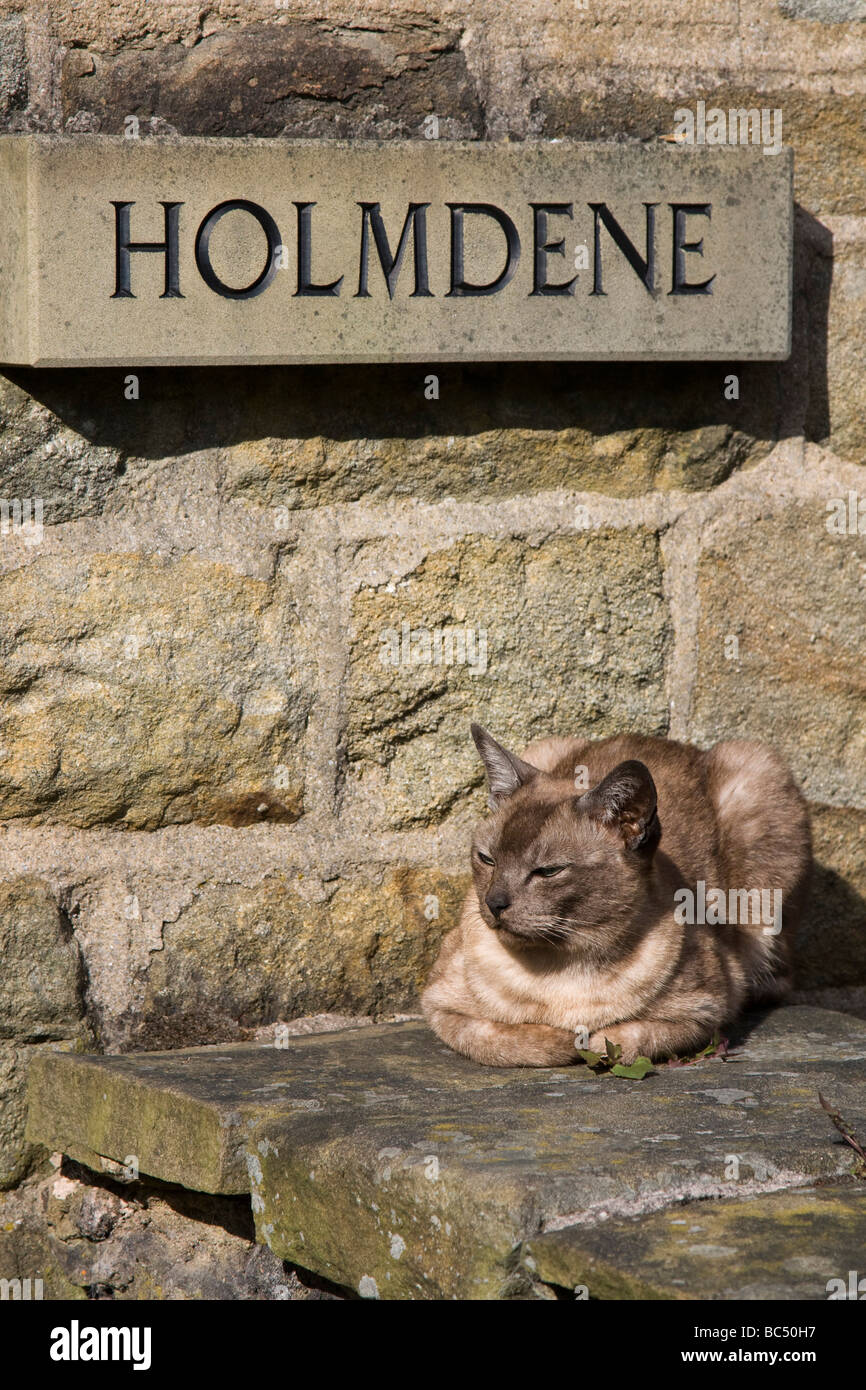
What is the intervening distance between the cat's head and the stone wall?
424 mm

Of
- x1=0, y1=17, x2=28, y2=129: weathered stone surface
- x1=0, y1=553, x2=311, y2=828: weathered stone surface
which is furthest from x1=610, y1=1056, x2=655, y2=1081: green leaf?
x1=0, y1=17, x2=28, y2=129: weathered stone surface

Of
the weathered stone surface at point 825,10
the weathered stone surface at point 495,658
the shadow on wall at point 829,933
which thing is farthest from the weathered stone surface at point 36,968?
the weathered stone surface at point 825,10

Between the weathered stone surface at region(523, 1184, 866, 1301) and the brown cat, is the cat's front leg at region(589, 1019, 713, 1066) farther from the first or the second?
the weathered stone surface at region(523, 1184, 866, 1301)

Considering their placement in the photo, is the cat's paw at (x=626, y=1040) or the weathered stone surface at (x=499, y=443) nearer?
the cat's paw at (x=626, y=1040)

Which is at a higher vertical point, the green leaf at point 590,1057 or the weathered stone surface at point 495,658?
the weathered stone surface at point 495,658

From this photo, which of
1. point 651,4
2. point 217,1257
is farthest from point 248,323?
point 217,1257

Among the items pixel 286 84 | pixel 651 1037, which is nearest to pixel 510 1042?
pixel 651 1037

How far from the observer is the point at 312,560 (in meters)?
3.06

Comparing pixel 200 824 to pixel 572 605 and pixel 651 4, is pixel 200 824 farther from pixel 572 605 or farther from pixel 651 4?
pixel 651 4

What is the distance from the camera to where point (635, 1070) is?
2676 millimetres

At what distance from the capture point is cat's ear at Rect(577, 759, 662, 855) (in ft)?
8.80

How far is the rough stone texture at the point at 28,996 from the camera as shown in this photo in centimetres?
292

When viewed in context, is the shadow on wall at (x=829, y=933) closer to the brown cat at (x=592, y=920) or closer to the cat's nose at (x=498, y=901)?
the brown cat at (x=592, y=920)

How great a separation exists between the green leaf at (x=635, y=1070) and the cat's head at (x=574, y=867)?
21 centimetres
